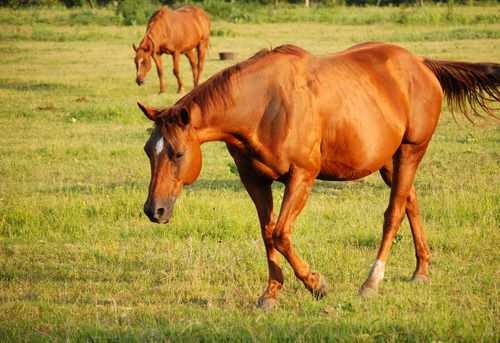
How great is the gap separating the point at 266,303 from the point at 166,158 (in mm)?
1361

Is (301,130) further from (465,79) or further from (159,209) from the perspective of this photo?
(465,79)

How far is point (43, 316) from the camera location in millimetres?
6777

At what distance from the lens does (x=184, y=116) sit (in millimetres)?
6598

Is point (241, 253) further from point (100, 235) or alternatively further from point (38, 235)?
point (38, 235)

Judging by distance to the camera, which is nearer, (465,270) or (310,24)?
(465,270)

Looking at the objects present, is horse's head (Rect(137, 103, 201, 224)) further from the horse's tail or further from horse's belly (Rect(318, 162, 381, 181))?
the horse's tail

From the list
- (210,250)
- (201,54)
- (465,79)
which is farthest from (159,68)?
(465,79)

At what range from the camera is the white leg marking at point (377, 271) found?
24.4 ft

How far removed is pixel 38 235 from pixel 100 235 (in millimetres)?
697

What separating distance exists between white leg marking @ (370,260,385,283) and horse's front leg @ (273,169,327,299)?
538mm

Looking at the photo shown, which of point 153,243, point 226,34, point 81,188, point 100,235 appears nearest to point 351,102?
point 153,243

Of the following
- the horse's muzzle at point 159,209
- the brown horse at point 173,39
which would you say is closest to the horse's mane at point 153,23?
the brown horse at point 173,39

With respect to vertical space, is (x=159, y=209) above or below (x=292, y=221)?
above

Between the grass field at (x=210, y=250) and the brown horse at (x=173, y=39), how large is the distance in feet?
18.0
